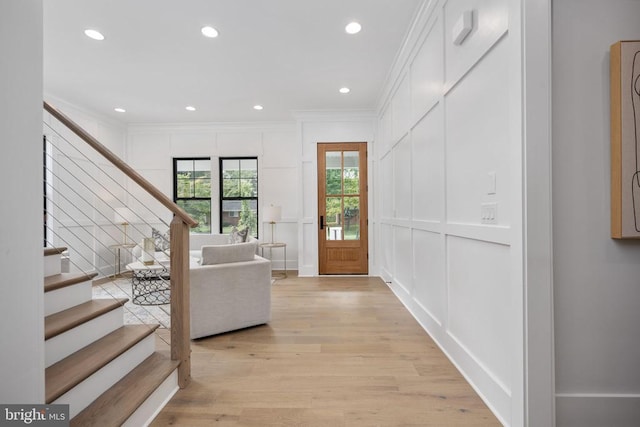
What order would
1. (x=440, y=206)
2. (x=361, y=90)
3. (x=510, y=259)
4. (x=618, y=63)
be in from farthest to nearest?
(x=361, y=90)
(x=440, y=206)
(x=510, y=259)
(x=618, y=63)

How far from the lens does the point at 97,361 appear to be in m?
1.61

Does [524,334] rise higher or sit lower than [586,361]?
higher

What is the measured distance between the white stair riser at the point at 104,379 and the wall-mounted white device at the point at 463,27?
109 inches

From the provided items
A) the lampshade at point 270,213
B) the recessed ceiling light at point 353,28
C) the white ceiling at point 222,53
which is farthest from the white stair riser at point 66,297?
the lampshade at point 270,213

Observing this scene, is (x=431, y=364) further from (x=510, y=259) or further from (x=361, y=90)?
(x=361, y=90)

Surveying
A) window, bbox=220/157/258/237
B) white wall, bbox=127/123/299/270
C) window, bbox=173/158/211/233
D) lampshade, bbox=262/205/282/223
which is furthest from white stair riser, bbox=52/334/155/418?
window, bbox=173/158/211/233

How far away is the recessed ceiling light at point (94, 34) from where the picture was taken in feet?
10.0

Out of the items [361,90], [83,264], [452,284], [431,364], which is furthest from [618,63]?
[83,264]

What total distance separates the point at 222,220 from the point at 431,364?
5.00 meters

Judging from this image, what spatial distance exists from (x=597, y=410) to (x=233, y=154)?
19.7 feet

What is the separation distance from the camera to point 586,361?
5.07 feet

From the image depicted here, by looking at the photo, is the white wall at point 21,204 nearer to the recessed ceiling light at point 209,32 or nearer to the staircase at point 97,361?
the staircase at point 97,361

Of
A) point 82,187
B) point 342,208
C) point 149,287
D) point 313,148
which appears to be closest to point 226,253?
point 149,287

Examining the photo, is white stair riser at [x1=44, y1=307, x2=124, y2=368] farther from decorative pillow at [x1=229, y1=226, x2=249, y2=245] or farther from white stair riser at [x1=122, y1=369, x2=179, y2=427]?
decorative pillow at [x1=229, y1=226, x2=249, y2=245]
